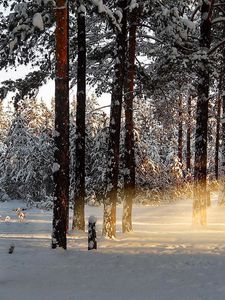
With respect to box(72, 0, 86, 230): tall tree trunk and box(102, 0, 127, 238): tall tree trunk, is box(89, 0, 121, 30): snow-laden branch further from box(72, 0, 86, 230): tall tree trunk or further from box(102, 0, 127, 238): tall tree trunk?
box(72, 0, 86, 230): tall tree trunk

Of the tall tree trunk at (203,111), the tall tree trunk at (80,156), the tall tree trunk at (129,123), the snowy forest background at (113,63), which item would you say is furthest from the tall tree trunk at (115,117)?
the tall tree trunk at (203,111)

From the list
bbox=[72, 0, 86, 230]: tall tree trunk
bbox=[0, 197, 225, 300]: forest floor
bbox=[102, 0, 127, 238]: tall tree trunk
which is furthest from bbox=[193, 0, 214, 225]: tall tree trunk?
bbox=[72, 0, 86, 230]: tall tree trunk

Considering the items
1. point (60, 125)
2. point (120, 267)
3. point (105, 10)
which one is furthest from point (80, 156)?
point (120, 267)

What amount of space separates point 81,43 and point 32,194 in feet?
55.3

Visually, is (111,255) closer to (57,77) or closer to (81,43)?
(57,77)

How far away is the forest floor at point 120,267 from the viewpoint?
25.3ft

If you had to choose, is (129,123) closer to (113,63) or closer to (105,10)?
(113,63)

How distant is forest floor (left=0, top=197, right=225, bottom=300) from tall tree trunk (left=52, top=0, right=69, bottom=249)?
70cm

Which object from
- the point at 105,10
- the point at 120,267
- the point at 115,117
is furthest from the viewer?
the point at 115,117

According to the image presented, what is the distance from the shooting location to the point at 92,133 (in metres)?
31.0

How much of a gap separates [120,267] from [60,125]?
12.9 feet

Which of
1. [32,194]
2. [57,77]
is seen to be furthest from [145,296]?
[32,194]

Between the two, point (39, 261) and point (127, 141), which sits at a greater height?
point (127, 141)

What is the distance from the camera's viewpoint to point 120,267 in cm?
959
